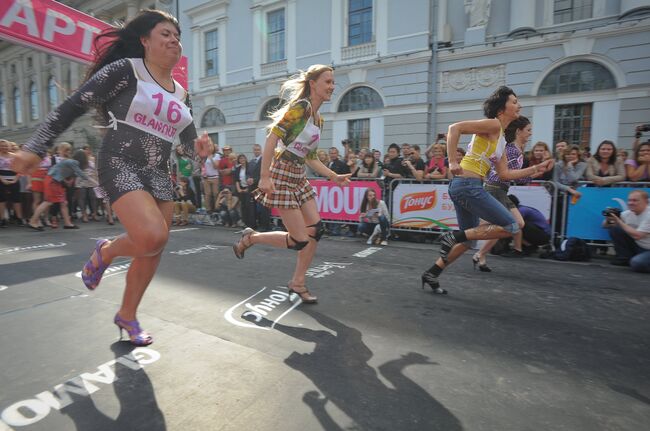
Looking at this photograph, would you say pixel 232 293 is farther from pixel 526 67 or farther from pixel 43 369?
pixel 526 67

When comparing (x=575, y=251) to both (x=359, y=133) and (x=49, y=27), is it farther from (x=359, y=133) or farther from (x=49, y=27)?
(x=359, y=133)

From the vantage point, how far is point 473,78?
13789 mm

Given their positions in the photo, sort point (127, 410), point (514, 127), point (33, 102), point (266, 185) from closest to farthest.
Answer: point (127, 410) → point (266, 185) → point (514, 127) → point (33, 102)

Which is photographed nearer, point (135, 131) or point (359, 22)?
point (135, 131)

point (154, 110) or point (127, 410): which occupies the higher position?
point (154, 110)

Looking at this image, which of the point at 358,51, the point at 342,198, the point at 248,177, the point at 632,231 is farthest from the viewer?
the point at 358,51

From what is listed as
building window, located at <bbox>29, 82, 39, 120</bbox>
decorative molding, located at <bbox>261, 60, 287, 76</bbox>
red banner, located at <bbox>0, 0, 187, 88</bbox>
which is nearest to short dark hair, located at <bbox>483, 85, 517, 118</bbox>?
red banner, located at <bbox>0, 0, 187, 88</bbox>

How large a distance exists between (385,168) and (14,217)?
9266mm

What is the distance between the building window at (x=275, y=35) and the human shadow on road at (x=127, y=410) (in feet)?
62.0

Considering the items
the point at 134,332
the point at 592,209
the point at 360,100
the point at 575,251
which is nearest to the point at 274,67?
the point at 360,100

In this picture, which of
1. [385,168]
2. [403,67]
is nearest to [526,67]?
[403,67]

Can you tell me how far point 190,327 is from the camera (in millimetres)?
2787

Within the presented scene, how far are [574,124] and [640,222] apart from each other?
29.3 feet

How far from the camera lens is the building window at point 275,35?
18922 mm
